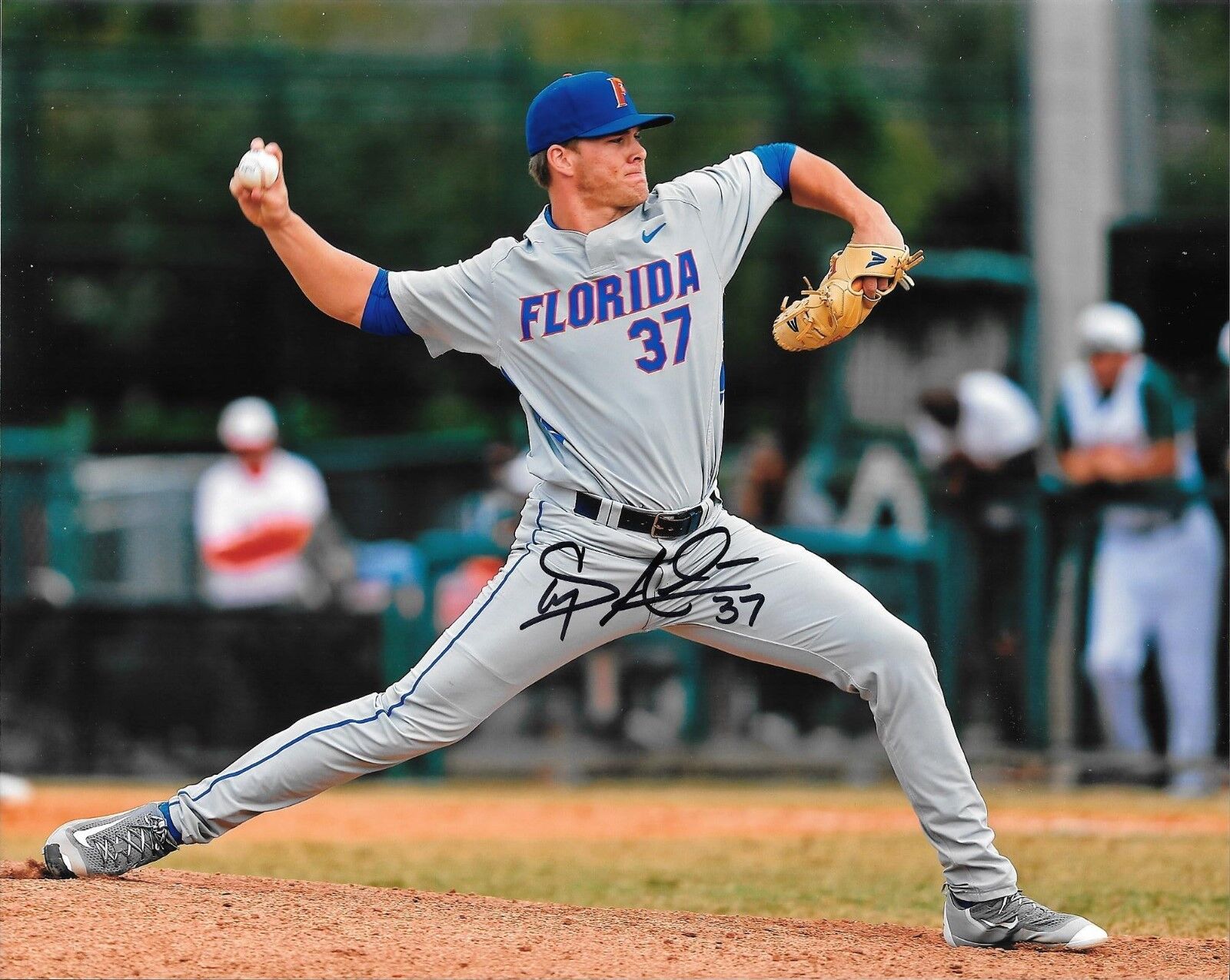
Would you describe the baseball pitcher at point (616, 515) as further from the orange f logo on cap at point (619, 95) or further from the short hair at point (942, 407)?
the short hair at point (942, 407)

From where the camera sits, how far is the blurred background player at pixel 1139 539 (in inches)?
350

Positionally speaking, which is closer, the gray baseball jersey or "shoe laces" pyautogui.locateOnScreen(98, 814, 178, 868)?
the gray baseball jersey

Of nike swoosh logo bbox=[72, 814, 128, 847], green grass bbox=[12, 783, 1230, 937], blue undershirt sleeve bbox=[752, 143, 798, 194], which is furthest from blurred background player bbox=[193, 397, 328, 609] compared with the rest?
blue undershirt sleeve bbox=[752, 143, 798, 194]

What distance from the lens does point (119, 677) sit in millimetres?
9492

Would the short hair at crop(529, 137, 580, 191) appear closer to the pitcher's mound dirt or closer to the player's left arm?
the player's left arm

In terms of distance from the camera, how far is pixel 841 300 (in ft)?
14.2

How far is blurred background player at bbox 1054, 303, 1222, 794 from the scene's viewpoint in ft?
29.2

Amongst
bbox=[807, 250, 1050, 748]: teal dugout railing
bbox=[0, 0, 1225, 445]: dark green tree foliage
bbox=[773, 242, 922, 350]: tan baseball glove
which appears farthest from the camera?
bbox=[0, 0, 1225, 445]: dark green tree foliage

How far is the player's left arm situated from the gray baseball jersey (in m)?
0.26

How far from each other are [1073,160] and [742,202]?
22.4ft

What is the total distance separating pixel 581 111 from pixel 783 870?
3.25m

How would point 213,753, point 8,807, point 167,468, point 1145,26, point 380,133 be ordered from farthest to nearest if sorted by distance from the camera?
point 380,133, point 167,468, point 1145,26, point 213,753, point 8,807

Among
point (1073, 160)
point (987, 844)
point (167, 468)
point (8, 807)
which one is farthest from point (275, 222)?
point (167, 468)

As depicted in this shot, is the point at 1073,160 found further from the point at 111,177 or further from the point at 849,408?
the point at 111,177
